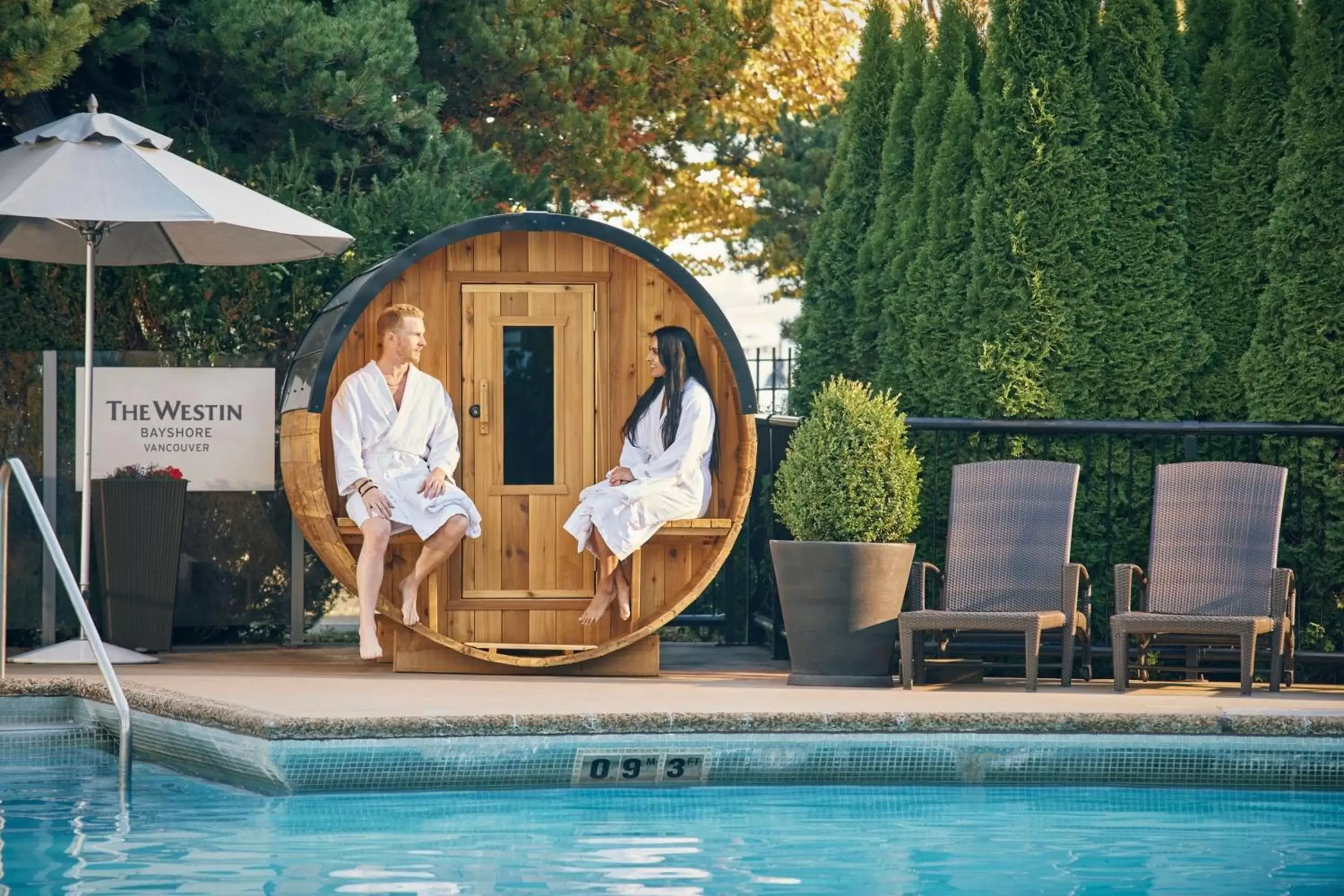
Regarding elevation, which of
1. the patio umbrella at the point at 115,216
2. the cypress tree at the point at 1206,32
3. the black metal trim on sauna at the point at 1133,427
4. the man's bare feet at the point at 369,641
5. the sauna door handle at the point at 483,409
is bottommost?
the man's bare feet at the point at 369,641

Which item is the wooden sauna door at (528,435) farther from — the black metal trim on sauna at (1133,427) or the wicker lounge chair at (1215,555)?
the wicker lounge chair at (1215,555)

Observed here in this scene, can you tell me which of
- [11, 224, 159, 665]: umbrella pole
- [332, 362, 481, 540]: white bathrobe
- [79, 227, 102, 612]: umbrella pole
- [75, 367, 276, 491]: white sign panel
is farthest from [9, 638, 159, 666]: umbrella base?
[332, 362, 481, 540]: white bathrobe

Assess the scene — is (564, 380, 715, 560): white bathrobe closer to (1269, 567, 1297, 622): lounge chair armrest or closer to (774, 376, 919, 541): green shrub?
(774, 376, 919, 541): green shrub

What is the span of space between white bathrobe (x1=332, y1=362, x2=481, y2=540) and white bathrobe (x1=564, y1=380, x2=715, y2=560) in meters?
0.57

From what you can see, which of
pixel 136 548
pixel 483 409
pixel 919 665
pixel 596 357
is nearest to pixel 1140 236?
pixel 919 665

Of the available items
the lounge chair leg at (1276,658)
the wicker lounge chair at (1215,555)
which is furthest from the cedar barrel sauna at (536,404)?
the lounge chair leg at (1276,658)

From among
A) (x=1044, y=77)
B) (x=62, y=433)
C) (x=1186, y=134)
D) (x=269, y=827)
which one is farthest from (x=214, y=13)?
(x=269, y=827)

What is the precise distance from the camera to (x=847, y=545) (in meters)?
8.35

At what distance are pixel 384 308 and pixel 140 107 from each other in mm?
3251

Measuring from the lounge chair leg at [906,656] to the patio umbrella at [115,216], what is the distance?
11.0 feet

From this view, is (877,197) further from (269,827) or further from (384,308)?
(269,827)

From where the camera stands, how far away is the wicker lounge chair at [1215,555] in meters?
8.21

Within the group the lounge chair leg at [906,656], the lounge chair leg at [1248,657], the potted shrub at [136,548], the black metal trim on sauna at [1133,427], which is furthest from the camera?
the potted shrub at [136,548]

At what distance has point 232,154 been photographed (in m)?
11.5
